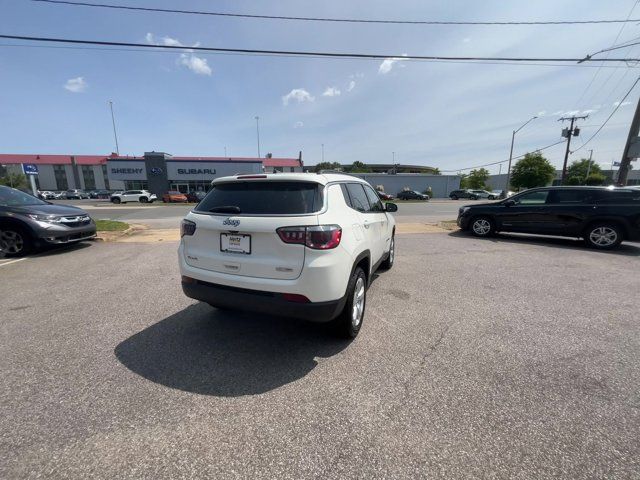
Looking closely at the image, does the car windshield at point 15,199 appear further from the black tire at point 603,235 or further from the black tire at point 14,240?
the black tire at point 603,235

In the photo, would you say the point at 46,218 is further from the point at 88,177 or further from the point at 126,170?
the point at 88,177

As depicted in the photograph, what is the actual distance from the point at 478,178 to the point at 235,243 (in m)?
74.7

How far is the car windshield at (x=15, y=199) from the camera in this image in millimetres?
6448

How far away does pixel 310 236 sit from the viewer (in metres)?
2.53

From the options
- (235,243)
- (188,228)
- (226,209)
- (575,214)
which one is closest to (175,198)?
(188,228)

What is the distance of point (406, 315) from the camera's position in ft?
12.4

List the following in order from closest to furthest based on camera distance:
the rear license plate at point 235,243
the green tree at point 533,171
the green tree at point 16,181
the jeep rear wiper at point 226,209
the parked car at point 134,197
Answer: the rear license plate at point 235,243
the jeep rear wiper at point 226,209
the parked car at point 134,197
the green tree at point 533,171
the green tree at point 16,181

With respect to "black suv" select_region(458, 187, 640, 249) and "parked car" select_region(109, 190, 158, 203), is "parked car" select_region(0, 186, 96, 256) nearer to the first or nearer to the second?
"black suv" select_region(458, 187, 640, 249)

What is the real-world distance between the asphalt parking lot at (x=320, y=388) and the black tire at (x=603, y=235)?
4.42m

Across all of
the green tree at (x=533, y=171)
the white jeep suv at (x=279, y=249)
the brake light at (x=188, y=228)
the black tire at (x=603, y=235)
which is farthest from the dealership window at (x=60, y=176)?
the green tree at (x=533, y=171)

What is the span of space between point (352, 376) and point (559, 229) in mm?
8745

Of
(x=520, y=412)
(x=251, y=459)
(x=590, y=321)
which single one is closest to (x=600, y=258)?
(x=590, y=321)

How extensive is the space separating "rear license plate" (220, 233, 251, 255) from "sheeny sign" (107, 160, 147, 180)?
5056 centimetres

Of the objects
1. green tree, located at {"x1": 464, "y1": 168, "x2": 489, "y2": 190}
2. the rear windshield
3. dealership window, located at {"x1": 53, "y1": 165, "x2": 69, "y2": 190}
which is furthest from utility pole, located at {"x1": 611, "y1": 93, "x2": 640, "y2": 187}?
dealership window, located at {"x1": 53, "y1": 165, "x2": 69, "y2": 190}
